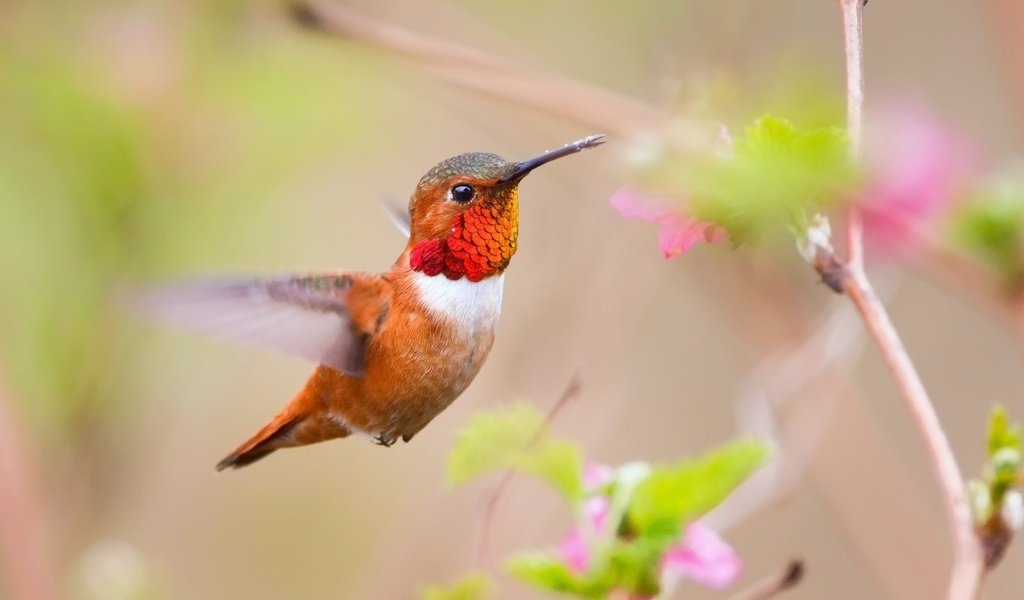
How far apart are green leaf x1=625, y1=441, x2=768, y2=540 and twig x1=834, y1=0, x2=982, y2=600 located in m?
0.11

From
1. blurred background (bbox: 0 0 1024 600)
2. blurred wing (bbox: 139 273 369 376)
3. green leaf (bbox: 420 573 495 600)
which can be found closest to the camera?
green leaf (bbox: 420 573 495 600)

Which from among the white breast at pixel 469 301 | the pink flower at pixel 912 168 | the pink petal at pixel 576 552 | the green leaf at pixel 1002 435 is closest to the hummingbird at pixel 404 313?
the white breast at pixel 469 301

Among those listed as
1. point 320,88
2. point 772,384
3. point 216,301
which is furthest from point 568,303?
point 216,301

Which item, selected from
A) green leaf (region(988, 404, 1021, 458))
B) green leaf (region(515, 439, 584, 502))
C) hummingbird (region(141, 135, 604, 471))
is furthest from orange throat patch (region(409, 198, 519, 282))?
green leaf (region(988, 404, 1021, 458))

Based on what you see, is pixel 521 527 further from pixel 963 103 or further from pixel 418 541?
pixel 963 103

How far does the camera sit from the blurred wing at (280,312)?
3.51 ft

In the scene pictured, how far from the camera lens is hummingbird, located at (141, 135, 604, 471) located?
1153 millimetres

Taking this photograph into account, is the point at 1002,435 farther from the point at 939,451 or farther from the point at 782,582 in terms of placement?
the point at 782,582

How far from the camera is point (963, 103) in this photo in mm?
3195

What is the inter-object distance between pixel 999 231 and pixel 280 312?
73cm

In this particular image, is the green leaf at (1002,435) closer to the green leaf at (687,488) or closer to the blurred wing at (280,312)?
the green leaf at (687,488)

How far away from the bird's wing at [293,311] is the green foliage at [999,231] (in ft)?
1.98

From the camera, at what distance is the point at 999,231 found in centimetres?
133

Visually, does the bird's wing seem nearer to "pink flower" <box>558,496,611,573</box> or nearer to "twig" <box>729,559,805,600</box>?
"pink flower" <box>558,496,611,573</box>
